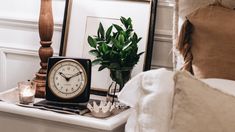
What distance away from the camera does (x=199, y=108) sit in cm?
118

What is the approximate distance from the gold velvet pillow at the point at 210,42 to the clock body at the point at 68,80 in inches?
15.6

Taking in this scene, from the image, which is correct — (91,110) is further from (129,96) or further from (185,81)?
(185,81)

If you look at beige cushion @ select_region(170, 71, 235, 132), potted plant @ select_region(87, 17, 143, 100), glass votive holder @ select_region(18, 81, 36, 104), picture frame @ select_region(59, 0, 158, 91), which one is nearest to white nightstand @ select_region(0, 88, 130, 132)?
glass votive holder @ select_region(18, 81, 36, 104)

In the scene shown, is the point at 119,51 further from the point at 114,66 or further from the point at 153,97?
the point at 153,97

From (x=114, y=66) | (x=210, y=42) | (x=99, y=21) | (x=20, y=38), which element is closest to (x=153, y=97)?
(x=210, y=42)

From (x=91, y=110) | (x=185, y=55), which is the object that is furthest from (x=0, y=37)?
(x=185, y=55)

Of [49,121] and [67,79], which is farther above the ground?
[67,79]

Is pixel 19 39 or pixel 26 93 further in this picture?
pixel 19 39

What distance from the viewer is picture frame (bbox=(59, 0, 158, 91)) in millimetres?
1895

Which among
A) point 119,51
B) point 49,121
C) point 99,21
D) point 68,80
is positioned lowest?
point 49,121

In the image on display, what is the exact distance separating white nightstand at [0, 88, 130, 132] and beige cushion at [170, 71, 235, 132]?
394 mm

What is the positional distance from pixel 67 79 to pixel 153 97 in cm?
55

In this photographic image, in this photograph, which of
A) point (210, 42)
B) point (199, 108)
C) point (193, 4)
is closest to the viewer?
point (199, 108)

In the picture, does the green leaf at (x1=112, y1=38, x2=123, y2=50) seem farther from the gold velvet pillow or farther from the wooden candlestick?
the wooden candlestick
